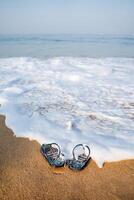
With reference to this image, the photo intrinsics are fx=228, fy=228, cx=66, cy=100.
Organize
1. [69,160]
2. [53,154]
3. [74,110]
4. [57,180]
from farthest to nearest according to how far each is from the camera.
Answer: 1. [74,110]
2. [53,154]
3. [69,160]
4. [57,180]

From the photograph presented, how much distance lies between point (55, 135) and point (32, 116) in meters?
0.99

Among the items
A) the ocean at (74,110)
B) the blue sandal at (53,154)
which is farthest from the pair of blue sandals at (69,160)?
the ocean at (74,110)

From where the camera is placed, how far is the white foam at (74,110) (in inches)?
151

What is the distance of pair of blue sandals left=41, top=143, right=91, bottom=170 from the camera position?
317cm

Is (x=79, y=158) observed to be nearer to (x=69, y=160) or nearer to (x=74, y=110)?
(x=69, y=160)

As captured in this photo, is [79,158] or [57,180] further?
[79,158]

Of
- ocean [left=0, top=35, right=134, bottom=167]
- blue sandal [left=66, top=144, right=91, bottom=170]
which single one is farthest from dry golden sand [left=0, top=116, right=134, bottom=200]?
ocean [left=0, top=35, right=134, bottom=167]

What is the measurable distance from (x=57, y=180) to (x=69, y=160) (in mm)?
385

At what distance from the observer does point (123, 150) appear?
359cm

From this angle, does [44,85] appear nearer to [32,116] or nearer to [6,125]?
[32,116]

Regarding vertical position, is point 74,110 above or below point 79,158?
below

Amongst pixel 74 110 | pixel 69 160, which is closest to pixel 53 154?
pixel 69 160

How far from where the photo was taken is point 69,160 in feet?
10.6

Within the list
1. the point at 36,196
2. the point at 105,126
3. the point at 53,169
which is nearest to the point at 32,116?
the point at 105,126
